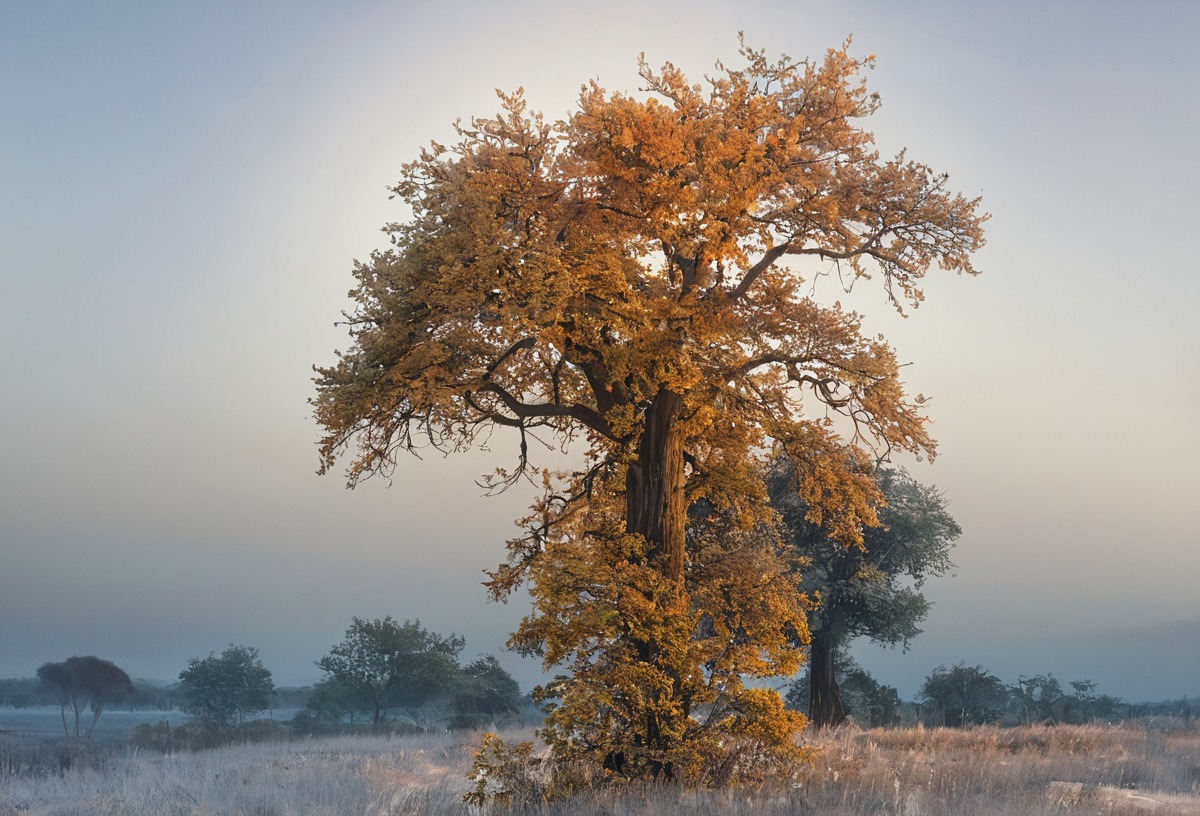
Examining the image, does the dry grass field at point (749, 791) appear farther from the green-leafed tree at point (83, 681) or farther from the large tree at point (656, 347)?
the green-leafed tree at point (83, 681)

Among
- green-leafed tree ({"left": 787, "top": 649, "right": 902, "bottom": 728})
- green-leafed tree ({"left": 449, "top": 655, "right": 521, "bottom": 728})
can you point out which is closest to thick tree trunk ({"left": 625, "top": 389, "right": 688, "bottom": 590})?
green-leafed tree ({"left": 787, "top": 649, "right": 902, "bottom": 728})

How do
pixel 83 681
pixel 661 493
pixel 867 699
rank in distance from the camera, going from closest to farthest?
pixel 661 493 → pixel 867 699 → pixel 83 681

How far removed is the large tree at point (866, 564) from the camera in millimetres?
36031

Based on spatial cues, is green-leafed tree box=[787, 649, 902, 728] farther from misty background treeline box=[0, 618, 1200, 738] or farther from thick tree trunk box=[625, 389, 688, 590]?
thick tree trunk box=[625, 389, 688, 590]

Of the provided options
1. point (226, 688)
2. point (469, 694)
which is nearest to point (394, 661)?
point (469, 694)

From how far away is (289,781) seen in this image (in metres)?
19.9

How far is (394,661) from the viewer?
54.3m

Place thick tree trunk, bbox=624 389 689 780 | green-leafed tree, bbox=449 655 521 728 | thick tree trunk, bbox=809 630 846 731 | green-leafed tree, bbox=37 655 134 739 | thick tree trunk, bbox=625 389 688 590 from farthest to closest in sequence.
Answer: green-leafed tree, bbox=37 655 134 739, green-leafed tree, bbox=449 655 521 728, thick tree trunk, bbox=809 630 846 731, thick tree trunk, bbox=625 389 688 590, thick tree trunk, bbox=624 389 689 780

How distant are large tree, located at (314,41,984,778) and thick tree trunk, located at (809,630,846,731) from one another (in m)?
17.4

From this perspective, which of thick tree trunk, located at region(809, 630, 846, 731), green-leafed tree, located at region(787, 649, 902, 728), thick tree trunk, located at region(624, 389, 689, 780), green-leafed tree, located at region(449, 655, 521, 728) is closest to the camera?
thick tree trunk, located at region(624, 389, 689, 780)

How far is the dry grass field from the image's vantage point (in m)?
14.6

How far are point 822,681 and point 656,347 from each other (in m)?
23.4

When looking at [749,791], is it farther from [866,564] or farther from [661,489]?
[866,564]

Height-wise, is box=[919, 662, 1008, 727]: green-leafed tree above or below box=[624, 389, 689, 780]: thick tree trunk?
below
